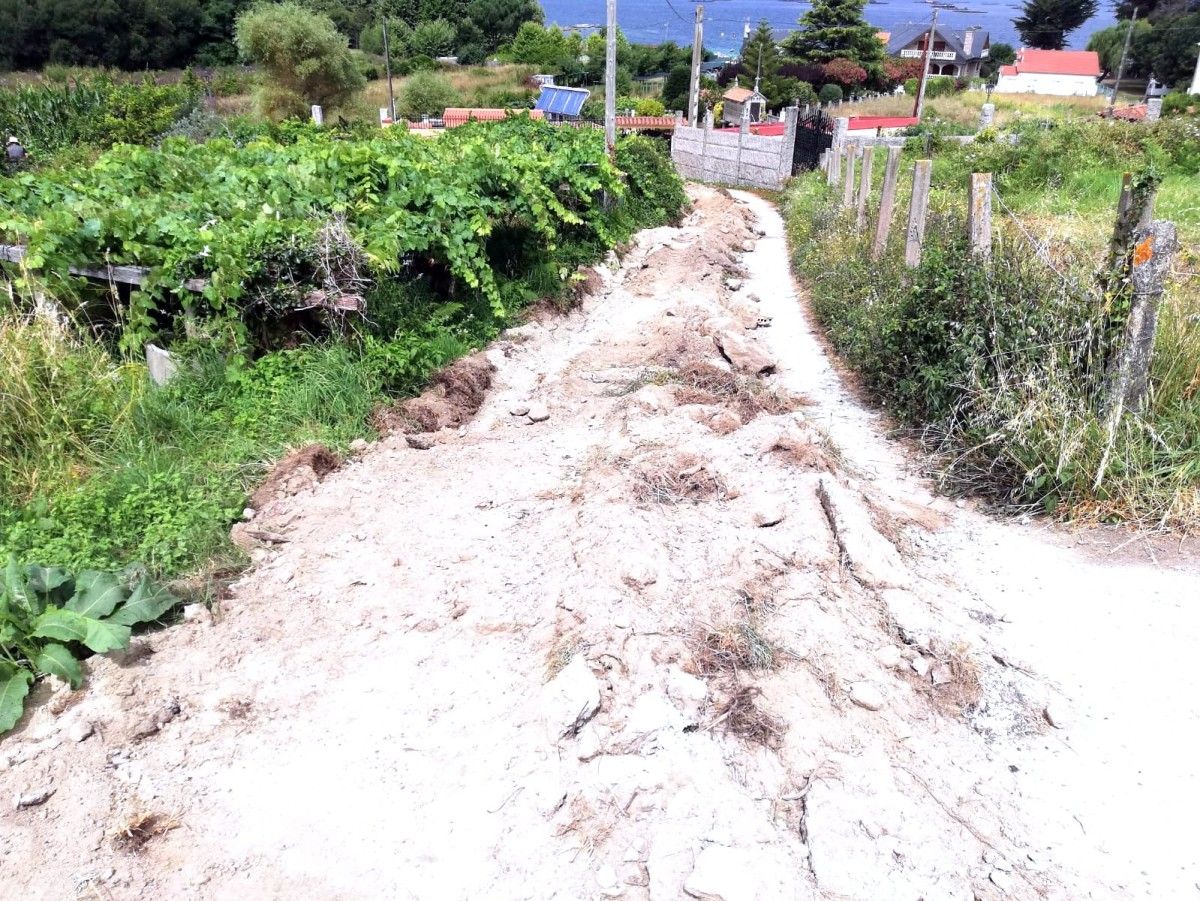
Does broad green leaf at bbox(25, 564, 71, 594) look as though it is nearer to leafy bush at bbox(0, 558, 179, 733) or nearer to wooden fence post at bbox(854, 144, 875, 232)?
leafy bush at bbox(0, 558, 179, 733)

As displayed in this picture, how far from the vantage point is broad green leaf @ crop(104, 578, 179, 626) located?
13.1ft

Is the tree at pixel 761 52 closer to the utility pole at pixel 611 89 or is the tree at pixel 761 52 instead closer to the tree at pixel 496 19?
the tree at pixel 496 19

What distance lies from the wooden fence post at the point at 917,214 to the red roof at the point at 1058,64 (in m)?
68.6

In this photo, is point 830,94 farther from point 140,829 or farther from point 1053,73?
point 140,829

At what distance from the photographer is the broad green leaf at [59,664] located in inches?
144

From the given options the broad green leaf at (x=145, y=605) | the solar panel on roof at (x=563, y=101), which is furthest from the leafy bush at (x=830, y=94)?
the broad green leaf at (x=145, y=605)

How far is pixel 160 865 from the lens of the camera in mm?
2941

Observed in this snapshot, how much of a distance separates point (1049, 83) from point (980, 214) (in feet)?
232

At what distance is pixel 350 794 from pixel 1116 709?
3.17 metres

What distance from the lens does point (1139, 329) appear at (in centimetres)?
514

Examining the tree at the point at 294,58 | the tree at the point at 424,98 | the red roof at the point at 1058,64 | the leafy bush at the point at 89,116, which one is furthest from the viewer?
the red roof at the point at 1058,64

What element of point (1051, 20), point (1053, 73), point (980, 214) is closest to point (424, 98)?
point (980, 214)

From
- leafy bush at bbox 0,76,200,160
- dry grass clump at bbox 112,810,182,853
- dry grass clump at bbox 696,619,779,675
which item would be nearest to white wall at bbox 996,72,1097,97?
leafy bush at bbox 0,76,200,160

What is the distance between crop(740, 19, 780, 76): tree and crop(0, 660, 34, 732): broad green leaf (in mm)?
59515
